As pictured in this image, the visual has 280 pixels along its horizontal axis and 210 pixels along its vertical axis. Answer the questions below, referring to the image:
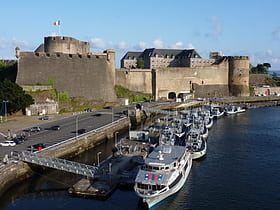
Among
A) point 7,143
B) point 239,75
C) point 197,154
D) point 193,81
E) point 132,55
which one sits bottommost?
point 197,154

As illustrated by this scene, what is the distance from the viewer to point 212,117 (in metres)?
45.2

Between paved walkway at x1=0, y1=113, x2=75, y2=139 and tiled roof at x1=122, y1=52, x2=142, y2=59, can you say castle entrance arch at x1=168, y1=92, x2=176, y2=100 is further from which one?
paved walkway at x1=0, y1=113, x2=75, y2=139

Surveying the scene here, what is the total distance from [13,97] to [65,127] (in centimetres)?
803

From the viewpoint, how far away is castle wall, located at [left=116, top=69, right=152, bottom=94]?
54972 mm

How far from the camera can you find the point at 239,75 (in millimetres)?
63281

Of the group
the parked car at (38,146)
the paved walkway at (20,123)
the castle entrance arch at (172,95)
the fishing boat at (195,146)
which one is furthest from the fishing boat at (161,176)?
the castle entrance arch at (172,95)

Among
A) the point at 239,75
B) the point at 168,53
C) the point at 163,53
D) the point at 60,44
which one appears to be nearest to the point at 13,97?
the point at 60,44

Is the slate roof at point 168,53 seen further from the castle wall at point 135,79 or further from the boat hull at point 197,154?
the boat hull at point 197,154

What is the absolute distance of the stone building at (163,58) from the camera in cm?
8194

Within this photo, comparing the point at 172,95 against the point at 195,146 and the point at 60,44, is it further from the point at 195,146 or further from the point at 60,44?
the point at 195,146

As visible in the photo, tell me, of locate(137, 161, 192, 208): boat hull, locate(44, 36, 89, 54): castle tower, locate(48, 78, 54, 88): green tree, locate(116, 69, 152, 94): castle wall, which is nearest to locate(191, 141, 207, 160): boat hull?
locate(137, 161, 192, 208): boat hull

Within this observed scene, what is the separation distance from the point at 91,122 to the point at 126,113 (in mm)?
7590

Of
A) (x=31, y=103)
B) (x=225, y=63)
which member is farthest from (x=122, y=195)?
(x=225, y=63)

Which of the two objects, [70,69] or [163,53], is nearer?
[70,69]
